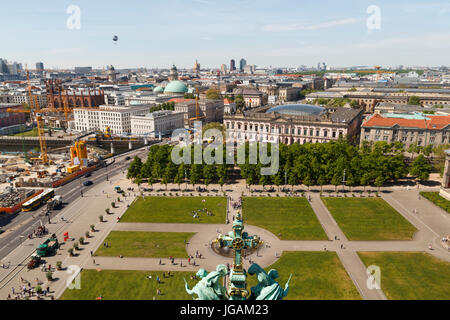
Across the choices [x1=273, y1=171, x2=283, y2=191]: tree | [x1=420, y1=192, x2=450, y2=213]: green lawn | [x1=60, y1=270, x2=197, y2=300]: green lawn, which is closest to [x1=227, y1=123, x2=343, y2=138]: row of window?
[x1=420, y1=192, x2=450, y2=213]: green lawn

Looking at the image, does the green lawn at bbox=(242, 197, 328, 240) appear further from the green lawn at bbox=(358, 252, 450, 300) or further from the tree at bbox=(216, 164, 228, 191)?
the green lawn at bbox=(358, 252, 450, 300)

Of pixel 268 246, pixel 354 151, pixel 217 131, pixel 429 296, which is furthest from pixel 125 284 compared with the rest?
pixel 217 131

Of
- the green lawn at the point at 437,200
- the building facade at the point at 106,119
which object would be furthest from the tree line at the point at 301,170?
the building facade at the point at 106,119

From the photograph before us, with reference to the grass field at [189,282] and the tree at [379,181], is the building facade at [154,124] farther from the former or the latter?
the grass field at [189,282]

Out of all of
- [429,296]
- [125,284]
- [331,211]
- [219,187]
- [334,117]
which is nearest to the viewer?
[429,296]

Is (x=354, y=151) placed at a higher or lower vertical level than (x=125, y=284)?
higher
